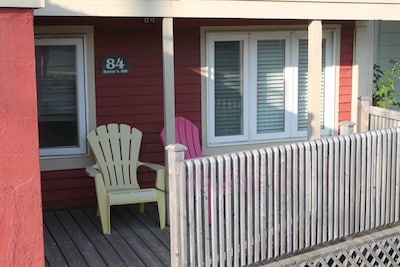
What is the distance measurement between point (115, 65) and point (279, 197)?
Answer: 2730 millimetres

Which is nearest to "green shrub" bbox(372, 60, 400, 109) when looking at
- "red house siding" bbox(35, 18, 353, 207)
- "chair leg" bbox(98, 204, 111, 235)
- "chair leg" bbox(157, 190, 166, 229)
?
"red house siding" bbox(35, 18, 353, 207)

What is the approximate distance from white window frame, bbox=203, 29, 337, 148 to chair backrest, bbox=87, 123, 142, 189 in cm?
100

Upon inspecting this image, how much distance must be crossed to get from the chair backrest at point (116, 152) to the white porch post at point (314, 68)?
5.45ft

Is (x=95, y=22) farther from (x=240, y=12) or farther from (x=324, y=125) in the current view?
(x=324, y=125)

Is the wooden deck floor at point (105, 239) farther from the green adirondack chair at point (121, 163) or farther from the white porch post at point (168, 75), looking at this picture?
the white porch post at point (168, 75)

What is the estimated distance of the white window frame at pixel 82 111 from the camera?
6438mm

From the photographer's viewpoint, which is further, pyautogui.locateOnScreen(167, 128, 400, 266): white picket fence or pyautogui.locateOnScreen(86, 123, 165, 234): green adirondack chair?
pyautogui.locateOnScreen(86, 123, 165, 234): green adirondack chair

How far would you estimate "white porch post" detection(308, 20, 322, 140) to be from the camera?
6.21 meters

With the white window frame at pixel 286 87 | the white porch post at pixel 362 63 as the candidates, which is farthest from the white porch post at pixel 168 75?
the white porch post at pixel 362 63

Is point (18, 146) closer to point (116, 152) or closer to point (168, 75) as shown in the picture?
point (168, 75)

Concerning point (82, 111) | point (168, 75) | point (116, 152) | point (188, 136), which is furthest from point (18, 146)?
point (188, 136)

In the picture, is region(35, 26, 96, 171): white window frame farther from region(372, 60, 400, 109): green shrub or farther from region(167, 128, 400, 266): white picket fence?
region(372, 60, 400, 109): green shrub

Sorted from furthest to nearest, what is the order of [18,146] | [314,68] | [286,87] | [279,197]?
[286,87] → [314,68] → [279,197] → [18,146]

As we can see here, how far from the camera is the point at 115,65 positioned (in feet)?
21.7
